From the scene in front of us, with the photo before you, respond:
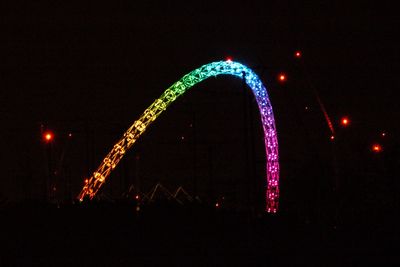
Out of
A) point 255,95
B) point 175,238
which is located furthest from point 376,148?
point 175,238

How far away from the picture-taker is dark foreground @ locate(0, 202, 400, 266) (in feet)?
51.8

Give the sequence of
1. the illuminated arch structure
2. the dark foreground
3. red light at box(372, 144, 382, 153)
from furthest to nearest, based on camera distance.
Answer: red light at box(372, 144, 382, 153) < the illuminated arch structure < the dark foreground

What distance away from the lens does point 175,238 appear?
18.9 metres

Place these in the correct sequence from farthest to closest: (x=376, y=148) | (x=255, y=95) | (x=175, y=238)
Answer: (x=376, y=148), (x=255, y=95), (x=175, y=238)

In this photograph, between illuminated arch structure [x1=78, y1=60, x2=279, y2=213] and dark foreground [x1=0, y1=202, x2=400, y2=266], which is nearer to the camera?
dark foreground [x1=0, y1=202, x2=400, y2=266]

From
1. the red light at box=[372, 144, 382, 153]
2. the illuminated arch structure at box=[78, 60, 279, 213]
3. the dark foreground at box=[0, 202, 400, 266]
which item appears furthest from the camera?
the red light at box=[372, 144, 382, 153]

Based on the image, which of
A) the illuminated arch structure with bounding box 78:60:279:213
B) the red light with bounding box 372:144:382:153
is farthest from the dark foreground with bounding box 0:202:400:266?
the red light with bounding box 372:144:382:153

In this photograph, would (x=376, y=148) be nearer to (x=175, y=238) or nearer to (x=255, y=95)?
(x=255, y=95)

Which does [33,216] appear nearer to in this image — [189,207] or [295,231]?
[189,207]

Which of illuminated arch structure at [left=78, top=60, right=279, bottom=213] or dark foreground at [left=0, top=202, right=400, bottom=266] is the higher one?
illuminated arch structure at [left=78, top=60, right=279, bottom=213]

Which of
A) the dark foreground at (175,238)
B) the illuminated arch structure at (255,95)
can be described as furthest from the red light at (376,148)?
the dark foreground at (175,238)

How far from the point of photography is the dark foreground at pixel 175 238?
1579 centimetres

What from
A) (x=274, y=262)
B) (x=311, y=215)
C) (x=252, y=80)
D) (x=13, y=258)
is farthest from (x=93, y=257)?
(x=252, y=80)

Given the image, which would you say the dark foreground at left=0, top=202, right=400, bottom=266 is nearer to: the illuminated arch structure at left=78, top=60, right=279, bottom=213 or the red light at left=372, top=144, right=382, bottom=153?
the illuminated arch structure at left=78, top=60, right=279, bottom=213
